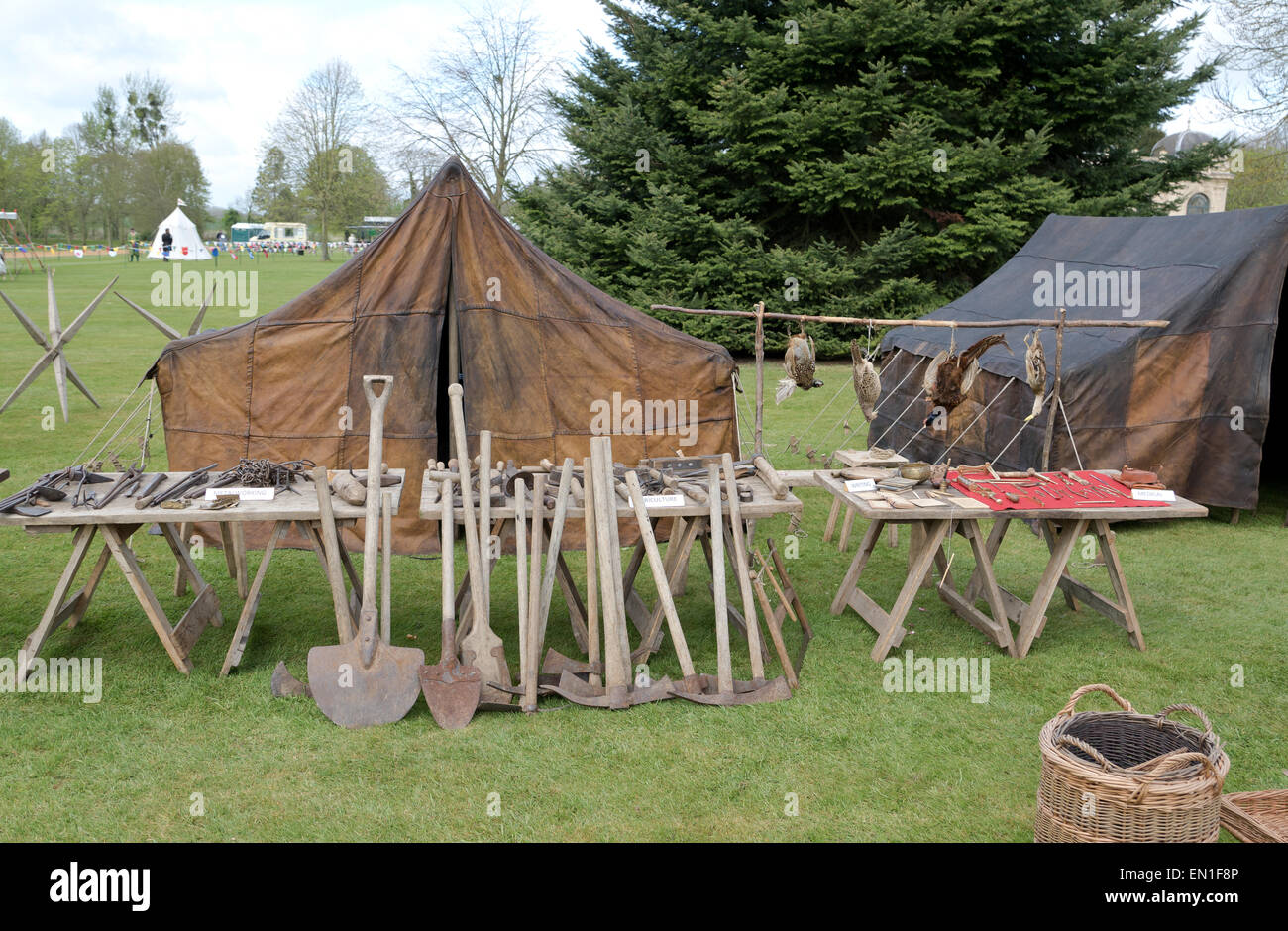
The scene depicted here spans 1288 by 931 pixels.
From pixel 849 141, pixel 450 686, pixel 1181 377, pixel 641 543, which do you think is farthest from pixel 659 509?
pixel 849 141

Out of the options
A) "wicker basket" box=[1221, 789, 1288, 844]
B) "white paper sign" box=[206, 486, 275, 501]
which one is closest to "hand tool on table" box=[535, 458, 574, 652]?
"white paper sign" box=[206, 486, 275, 501]

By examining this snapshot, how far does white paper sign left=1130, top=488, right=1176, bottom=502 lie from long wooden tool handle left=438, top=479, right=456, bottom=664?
11.9 ft

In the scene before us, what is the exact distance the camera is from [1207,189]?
4000 cm

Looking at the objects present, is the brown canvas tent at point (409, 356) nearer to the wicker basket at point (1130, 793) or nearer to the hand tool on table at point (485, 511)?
the hand tool on table at point (485, 511)

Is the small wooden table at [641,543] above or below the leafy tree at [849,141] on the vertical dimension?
below

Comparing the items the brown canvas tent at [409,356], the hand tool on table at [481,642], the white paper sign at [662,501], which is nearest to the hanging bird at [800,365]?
the brown canvas tent at [409,356]

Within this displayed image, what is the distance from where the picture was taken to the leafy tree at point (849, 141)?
14.4 meters

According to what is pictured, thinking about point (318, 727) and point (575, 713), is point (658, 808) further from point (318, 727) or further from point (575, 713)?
point (318, 727)

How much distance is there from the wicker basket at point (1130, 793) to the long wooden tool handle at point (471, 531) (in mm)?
2451

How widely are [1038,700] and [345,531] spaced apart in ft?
14.9

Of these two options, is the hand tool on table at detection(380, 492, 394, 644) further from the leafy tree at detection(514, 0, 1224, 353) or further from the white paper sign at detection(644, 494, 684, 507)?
the leafy tree at detection(514, 0, 1224, 353)

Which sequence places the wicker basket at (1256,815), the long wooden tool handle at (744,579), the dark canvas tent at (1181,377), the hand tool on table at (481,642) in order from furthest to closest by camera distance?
the dark canvas tent at (1181,377) < the long wooden tool handle at (744,579) < the hand tool on table at (481,642) < the wicker basket at (1256,815)

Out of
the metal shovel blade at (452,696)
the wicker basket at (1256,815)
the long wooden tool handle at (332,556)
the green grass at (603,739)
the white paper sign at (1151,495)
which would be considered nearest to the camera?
the wicker basket at (1256,815)

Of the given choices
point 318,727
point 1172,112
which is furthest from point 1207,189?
point 318,727
